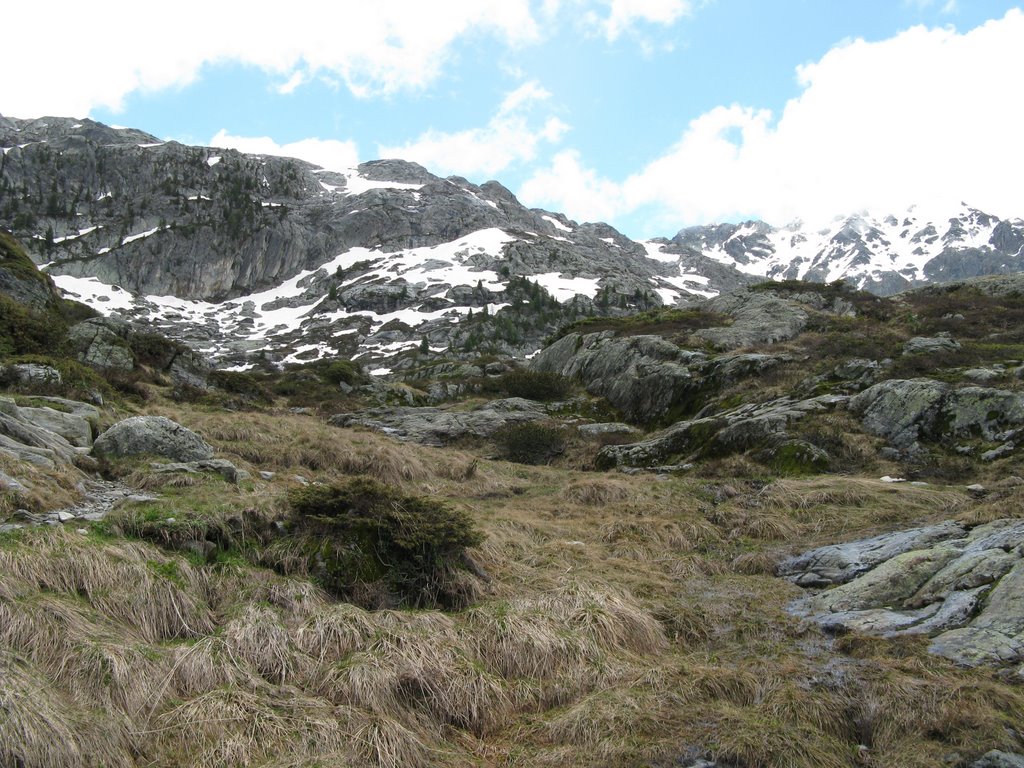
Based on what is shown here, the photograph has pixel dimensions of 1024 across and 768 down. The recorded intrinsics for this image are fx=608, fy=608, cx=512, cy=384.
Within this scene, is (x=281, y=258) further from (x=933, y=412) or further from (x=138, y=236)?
(x=933, y=412)

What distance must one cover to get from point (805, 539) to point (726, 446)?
7788mm

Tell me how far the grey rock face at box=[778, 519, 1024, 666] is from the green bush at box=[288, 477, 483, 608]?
4827mm

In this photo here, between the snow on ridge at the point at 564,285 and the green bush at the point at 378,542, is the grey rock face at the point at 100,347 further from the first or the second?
the snow on ridge at the point at 564,285

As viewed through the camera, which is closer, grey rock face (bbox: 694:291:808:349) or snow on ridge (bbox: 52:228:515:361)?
grey rock face (bbox: 694:291:808:349)

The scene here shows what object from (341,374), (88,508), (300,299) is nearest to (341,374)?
(341,374)

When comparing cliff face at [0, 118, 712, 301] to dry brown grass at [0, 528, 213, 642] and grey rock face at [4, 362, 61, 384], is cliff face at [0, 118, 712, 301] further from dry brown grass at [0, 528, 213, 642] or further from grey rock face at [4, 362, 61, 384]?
dry brown grass at [0, 528, 213, 642]

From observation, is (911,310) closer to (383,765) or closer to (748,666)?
(748,666)

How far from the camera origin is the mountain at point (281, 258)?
10325cm

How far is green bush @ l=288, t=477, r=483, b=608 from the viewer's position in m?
7.88

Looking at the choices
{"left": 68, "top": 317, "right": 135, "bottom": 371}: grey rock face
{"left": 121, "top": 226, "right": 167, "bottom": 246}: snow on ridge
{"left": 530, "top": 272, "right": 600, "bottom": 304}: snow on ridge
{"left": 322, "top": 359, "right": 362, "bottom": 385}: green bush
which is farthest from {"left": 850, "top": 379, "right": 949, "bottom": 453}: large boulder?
{"left": 121, "top": 226, "right": 167, "bottom": 246}: snow on ridge

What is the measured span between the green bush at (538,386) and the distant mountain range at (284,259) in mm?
45122

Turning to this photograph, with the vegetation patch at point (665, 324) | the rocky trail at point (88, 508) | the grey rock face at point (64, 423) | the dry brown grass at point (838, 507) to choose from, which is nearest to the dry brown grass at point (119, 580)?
the rocky trail at point (88, 508)

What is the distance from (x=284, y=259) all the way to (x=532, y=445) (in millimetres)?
140351

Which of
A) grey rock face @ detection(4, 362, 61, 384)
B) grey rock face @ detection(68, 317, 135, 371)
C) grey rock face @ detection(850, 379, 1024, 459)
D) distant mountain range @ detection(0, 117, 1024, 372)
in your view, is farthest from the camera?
distant mountain range @ detection(0, 117, 1024, 372)
